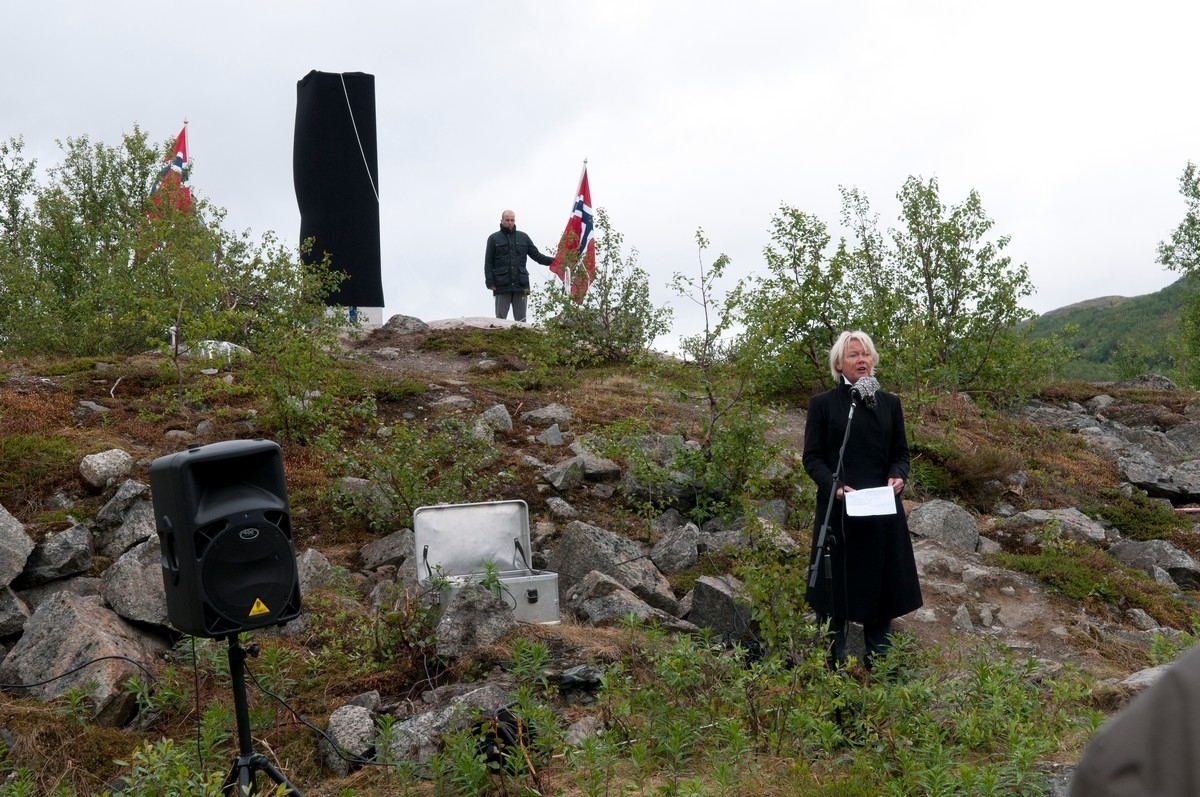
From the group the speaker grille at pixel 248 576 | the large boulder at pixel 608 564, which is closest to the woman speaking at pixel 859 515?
the large boulder at pixel 608 564

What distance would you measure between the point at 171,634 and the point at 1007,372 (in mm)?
11197

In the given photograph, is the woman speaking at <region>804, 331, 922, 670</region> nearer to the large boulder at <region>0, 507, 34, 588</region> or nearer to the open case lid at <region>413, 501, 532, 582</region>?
the open case lid at <region>413, 501, 532, 582</region>

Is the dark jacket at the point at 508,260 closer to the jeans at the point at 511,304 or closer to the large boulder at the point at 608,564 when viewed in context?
the jeans at the point at 511,304

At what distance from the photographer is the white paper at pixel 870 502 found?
229 inches

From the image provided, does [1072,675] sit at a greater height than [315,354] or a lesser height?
lesser

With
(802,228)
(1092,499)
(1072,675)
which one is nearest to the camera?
(1072,675)

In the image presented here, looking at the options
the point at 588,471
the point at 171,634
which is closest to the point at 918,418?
the point at 588,471

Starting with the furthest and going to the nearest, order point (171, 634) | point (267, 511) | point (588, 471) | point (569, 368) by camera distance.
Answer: point (569, 368) → point (588, 471) → point (171, 634) → point (267, 511)

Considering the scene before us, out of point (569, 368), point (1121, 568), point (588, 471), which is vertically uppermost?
point (569, 368)

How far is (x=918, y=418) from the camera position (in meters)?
10.8

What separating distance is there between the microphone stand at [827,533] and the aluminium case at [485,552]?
1.73m

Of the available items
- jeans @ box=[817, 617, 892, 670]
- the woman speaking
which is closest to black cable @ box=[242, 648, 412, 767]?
the woman speaking

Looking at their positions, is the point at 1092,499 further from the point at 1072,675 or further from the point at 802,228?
the point at 1072,675

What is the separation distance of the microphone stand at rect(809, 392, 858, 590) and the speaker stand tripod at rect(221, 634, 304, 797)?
8.46ft
